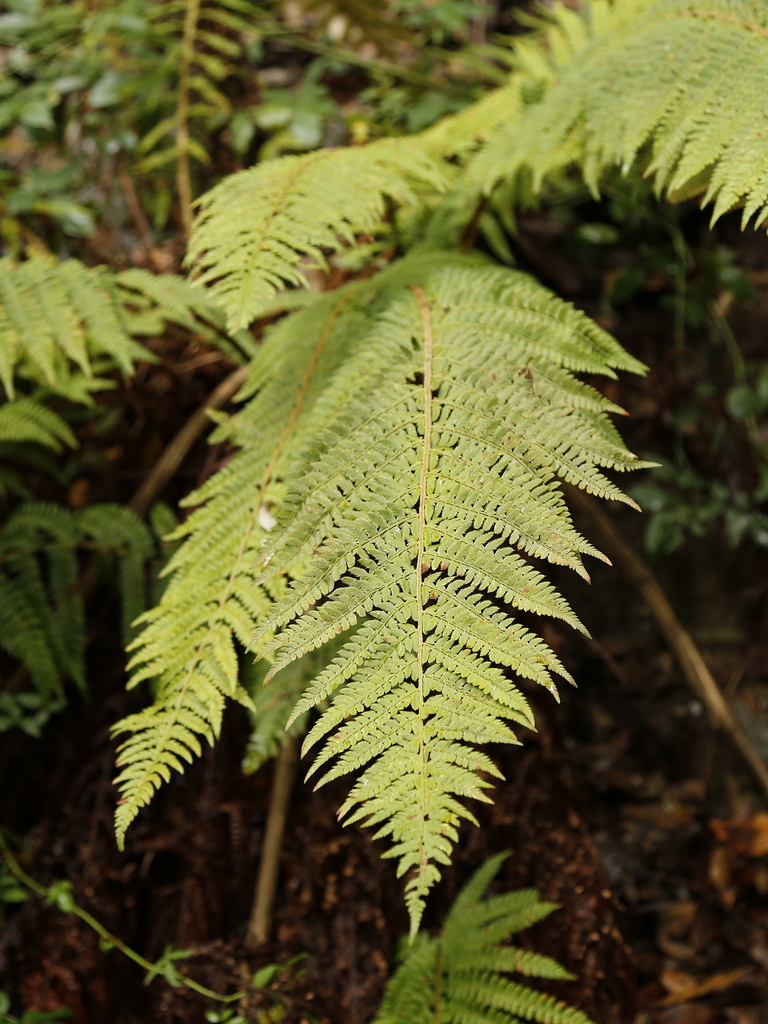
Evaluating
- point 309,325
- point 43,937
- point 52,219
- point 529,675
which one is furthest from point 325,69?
point 43,937

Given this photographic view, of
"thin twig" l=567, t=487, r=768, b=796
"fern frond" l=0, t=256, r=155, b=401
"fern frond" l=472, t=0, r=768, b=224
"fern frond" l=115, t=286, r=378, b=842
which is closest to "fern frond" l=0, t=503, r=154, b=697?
"fern frond" l=0, t=256, r=155, b=401

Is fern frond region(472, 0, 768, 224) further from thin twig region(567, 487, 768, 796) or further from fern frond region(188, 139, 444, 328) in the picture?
thin twig region(567, 487, 768, 796)

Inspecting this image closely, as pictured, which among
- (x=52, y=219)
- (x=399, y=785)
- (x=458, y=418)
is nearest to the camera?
(x=399, y=785)

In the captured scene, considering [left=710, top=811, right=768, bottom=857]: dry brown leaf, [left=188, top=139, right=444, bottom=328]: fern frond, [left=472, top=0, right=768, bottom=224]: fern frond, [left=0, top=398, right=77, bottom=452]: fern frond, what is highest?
[left=472, top=0, right=768, bottom=224]: fern frond

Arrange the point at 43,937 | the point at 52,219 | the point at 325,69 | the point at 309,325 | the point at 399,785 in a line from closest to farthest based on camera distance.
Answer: the point at 399,785, the point at 309,325, the point at 43,937, the point at 52,219, the point at 325,69

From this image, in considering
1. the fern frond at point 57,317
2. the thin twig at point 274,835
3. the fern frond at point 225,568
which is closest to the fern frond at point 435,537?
the fern frond at point 225,568

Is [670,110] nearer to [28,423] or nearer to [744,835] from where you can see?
[28,423]

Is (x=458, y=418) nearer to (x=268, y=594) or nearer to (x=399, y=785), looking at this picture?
(x=268, y=594)
